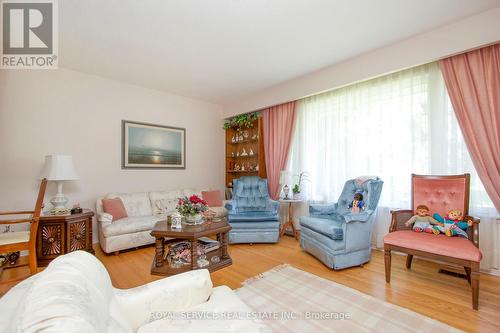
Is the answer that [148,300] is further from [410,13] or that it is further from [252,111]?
[252,111]

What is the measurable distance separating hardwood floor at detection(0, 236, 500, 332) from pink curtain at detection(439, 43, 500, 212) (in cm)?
97

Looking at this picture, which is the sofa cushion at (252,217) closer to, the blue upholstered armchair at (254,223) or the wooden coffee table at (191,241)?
the blue upholstered armchair at (254,223)

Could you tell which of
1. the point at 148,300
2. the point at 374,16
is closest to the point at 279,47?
the point at 374,16

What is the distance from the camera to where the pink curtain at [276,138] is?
4137 millimetres

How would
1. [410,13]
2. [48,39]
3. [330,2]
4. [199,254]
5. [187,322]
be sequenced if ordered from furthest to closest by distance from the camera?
1. [199,254]
2. [48,39]
3. [410,13]
4. [330,2]
5. [187,322]

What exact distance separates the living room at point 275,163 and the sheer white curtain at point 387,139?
2 cm

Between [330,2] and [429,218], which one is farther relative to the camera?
[429,218]

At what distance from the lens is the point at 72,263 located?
82 centimetres

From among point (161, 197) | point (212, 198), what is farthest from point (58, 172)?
point (212, 198)

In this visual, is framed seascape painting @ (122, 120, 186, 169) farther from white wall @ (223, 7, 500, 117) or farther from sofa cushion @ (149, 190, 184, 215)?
white wall @ (223, 7, 500, 117)

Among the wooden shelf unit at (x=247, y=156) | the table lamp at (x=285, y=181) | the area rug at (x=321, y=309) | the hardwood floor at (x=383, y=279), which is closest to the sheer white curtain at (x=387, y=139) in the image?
the table lamp at (x=285, y=181)

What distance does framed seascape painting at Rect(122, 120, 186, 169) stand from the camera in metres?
3.91

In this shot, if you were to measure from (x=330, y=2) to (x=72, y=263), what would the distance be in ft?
8.74
